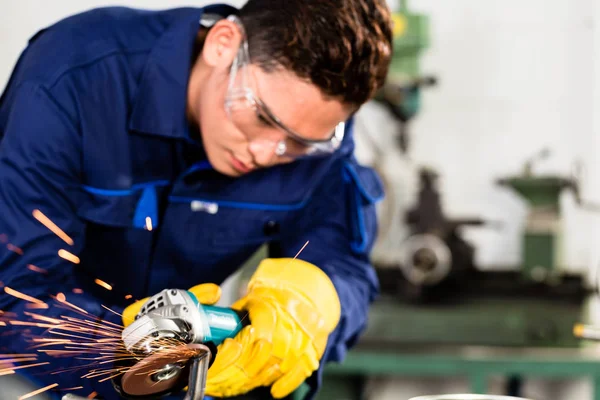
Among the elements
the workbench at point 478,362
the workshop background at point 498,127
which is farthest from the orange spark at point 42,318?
the workshop background at point 498,127

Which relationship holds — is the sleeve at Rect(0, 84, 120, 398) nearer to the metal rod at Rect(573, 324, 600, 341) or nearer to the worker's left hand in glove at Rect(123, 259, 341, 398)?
the worker's left hand in glove at Rect(123, 259, 341, 398)

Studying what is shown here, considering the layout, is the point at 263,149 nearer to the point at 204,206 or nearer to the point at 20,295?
the point at 204,206

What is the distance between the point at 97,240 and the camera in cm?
127

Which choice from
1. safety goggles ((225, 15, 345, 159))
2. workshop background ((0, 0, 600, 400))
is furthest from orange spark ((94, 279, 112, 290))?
workshop background ((0, 0, 600, 400))

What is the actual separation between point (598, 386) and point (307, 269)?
4.35 ft

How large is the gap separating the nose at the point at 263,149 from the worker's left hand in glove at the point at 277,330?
0.59ft

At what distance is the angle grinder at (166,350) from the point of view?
78 cm

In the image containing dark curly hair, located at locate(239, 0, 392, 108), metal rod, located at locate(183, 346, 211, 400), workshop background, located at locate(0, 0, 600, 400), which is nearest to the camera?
metal rod, located at locate(183, 346, 211, 400)

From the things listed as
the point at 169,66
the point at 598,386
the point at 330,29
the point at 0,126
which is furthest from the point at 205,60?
the point at 598,386

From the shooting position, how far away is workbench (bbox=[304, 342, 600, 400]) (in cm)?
204

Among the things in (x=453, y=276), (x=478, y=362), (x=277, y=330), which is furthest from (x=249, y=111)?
(x=453, y=276)

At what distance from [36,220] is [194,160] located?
1.26 feet

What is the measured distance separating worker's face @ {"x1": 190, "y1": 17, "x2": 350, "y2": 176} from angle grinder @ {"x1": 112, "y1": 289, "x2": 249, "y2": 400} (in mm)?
392

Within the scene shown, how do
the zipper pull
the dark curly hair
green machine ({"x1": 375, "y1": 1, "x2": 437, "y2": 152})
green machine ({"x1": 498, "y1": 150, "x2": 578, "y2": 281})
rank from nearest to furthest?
the dark curly hair, the zipper pull, green machine ({"x1": 498, "y1": 150, "x2": 578, "y2": 281}), green machine ({"x1": 375, "y1": 1, "x2": 437, "y2": 152})
